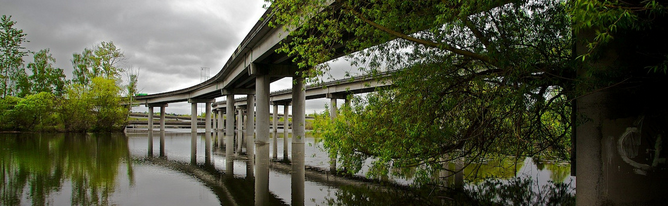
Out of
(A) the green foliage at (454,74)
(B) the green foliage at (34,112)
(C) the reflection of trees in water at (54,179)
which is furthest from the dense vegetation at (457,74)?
(B) the green foliage at (34,112)

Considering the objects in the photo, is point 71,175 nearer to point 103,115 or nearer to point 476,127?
point 476,127

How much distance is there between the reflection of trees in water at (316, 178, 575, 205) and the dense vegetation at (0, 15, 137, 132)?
57244mm

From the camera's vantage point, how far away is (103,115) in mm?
55688

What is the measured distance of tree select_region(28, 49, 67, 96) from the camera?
6131 centimetres

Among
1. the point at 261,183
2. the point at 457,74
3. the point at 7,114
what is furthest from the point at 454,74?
the point at 7,114

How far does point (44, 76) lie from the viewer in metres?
62.0

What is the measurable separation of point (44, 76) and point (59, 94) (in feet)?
21.4

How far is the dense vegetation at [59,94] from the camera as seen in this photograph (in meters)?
51.2

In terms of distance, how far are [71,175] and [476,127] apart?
1281 centimetres

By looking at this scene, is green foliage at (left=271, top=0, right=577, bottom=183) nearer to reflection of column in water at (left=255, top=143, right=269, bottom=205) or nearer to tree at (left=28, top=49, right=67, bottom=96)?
reflection of column in water at (left=255, top=143, right=269, bottom=205)

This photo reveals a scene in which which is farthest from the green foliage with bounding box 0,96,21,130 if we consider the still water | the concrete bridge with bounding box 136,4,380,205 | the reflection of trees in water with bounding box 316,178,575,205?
the reflection of trees in water with bounding box 316,178,575,205

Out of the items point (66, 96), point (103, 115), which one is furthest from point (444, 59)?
point (66, 96)

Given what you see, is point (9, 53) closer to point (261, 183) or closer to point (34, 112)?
point (34, 112)

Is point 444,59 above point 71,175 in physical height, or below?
above
